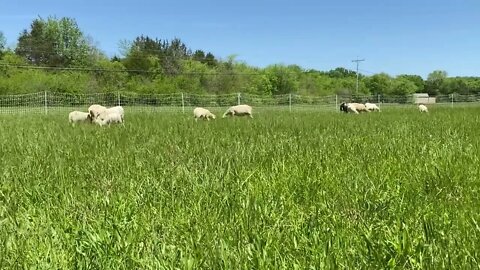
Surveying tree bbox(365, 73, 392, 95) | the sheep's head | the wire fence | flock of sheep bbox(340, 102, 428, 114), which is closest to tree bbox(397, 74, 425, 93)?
tree bbox(365, 73, 392, 95)

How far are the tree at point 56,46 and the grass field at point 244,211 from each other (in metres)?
67.8

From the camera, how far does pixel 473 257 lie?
1.87 metres

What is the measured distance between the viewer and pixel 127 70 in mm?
61094

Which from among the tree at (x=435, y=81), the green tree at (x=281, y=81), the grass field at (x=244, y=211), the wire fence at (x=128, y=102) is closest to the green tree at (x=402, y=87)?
the tree at (x=435, y=81)

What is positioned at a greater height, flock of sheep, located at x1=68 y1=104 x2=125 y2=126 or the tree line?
the tree line

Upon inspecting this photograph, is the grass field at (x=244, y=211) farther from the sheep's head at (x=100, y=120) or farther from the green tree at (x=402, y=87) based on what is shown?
the green tree at (x=402, y=87)

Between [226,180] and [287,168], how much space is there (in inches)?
29.8

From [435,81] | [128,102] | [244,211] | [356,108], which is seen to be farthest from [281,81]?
[244,211]

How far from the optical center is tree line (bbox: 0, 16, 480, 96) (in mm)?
49062

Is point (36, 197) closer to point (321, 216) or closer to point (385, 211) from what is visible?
point (321, 216)

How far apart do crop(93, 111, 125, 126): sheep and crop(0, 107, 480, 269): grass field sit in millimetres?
8054

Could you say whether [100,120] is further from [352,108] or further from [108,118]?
[352,108]

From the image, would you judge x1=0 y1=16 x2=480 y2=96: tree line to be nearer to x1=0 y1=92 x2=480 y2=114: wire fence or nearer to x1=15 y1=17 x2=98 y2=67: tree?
x1=15 y1=17 x2=98 y2=67: tree

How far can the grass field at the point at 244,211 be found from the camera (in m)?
1.99
